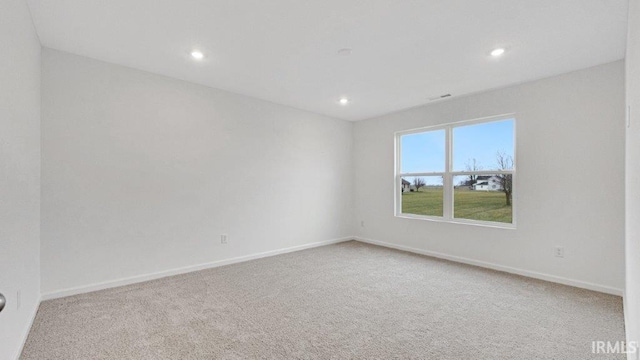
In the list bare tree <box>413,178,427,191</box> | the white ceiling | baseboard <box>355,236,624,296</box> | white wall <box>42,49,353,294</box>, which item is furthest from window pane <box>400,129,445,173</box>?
white wall <box>42,49,353,294</box>

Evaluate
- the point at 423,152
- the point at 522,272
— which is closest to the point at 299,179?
the point at 423,152

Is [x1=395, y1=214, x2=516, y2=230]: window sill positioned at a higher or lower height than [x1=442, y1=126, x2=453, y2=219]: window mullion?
lower

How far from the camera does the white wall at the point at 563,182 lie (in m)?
2.88

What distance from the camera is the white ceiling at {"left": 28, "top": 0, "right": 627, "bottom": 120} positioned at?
207 cm

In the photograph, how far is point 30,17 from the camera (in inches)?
86.1

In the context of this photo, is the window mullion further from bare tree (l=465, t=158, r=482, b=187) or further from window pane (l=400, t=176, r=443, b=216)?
bare tree (l=465, t=158, r=482, b=187)

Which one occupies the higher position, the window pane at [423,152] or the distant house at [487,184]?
the window pane at [423,152]

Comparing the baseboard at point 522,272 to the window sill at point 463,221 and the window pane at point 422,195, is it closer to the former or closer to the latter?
the window sill at point 463,221

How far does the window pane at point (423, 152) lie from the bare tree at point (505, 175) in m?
0.79

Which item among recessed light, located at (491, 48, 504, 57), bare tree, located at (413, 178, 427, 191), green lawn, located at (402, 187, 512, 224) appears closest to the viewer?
recessed light, located at (491, 48, 504, 57)

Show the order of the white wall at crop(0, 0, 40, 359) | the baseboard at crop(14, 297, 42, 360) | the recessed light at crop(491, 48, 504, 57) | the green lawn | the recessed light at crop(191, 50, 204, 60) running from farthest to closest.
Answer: the green lawn < the recessed light at crop(191, 50, 204, 60) < the recessed light at crop(491, 48, 504, 57) < the baseboard at crop(14, 297, 42, 360) < the white wall at crop(0, 0, 40, 359)

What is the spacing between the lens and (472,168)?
4094 millimetres

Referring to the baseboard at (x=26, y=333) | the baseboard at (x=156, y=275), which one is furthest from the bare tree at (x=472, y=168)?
the baseboard at (x=26, y=333)

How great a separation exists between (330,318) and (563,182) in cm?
302
